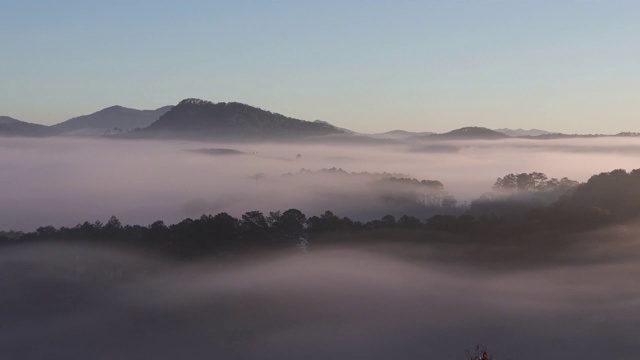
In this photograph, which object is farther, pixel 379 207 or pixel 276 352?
pixel 379 207

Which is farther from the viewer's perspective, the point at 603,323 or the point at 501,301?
the point at 501,301

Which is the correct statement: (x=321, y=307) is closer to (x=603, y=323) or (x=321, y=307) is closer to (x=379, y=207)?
(x=603, y=323)

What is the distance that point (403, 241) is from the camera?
216 feet

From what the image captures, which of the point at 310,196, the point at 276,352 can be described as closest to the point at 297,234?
the point at 276,352

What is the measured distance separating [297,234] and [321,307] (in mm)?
16601

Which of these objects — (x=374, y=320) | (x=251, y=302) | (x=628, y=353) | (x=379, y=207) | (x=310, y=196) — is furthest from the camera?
(x=310, y=196)

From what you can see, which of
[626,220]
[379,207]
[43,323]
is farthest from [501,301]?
[379,207]

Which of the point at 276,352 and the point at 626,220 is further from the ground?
the point at 626,220

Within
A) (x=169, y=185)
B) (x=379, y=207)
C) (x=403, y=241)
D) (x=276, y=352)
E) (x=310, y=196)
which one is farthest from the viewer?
(x=169, y=185)

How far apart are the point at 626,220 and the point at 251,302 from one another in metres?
32.1

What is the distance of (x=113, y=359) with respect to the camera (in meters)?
44.8

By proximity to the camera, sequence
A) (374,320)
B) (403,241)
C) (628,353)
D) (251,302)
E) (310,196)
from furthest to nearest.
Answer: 1. (310,196)
2. (403,241)
3. (251,302)
4. (374,320)
5. (628,353)

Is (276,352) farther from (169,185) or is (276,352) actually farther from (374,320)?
(169,185)

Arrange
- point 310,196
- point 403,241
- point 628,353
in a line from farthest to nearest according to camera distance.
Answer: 1. point 310,196
2. point 403,241
3. point 628,353
